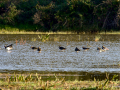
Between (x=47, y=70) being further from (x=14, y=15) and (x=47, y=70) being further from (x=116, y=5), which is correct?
(x=14, y=15)

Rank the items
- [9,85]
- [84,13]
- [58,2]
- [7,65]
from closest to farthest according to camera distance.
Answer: [9,85], [7,65], [84,13], [58,2]

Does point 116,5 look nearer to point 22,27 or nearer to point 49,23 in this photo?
point 49,23

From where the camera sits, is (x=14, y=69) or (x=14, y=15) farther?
(x=14, y=15)

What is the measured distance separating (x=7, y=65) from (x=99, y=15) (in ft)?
87.1

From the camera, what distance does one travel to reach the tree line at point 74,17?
119ft

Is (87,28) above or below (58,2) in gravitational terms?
below

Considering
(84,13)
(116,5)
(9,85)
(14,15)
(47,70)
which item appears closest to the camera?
(9,85)

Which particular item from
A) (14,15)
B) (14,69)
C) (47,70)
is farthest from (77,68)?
(14,15)

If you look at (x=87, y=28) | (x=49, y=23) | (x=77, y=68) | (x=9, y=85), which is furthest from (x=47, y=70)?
(x=49, y=23)

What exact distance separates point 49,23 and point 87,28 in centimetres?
627

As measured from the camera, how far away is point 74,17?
37531 mm

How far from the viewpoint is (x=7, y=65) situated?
1120cm

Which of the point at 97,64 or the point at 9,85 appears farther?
the point at 97,64

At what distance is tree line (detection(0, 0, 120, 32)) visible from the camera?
3622 cm
